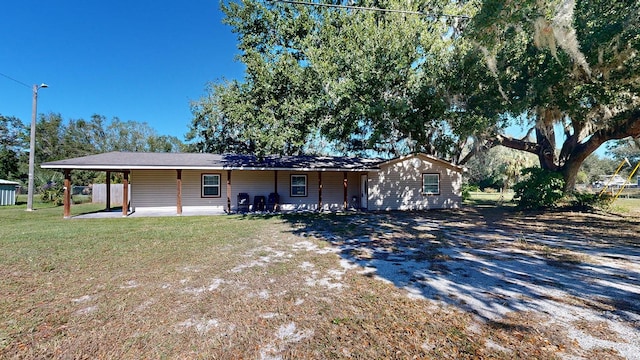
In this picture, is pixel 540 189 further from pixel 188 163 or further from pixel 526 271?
pixel 188 163

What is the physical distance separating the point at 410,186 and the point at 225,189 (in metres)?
8.85

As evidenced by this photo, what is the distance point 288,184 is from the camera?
1352 cm

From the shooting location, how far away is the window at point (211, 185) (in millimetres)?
12812

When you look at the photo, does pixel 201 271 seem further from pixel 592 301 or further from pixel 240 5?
pixel 240 5

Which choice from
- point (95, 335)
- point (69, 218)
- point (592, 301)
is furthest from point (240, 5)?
point (592, 301)

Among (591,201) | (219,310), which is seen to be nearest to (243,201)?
(219,310)

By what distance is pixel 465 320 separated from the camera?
2793 millimetres

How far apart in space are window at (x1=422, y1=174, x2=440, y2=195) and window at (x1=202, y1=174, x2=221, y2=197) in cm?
988

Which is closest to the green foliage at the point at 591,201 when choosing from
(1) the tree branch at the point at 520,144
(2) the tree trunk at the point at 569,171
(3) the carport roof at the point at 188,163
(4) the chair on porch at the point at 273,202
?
(2) the tree trunk at the point at 569,171

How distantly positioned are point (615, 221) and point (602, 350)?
10148mm

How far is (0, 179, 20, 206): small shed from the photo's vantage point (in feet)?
49.9

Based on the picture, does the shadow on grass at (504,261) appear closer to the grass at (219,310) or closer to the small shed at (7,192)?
the grass at (219,310)

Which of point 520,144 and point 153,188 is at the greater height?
point 520,144

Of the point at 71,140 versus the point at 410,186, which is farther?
the point at 71,140
